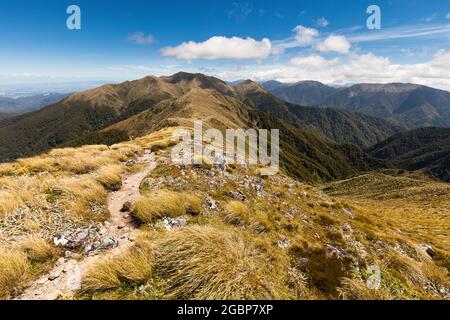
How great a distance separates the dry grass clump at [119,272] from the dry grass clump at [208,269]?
1.16ft

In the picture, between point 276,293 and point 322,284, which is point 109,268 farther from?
point 322,284

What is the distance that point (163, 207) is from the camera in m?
10.6

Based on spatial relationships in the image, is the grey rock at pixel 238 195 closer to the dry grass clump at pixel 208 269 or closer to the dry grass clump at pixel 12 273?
the dry grass clump at pixel 208 269

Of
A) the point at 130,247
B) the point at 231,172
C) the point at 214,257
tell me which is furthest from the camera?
the point at 231,172

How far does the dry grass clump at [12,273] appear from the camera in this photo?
6.18m

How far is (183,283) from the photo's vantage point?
21.1 feet

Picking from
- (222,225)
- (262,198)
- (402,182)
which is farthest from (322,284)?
(402,182)

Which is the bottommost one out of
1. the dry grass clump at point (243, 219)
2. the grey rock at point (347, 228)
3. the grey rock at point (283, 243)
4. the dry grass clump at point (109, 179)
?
the grey rock at point (347, 228)

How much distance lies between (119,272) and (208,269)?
2414 millimetres

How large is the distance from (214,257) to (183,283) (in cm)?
103

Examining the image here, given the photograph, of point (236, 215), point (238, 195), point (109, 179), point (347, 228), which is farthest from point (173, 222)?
point (347, 228)

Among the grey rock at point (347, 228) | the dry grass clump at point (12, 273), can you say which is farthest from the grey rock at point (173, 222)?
the grey rock at point (347, 228)

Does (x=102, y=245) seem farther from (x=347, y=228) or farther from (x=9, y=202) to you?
(x=347, y=228)

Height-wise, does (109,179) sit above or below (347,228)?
above
